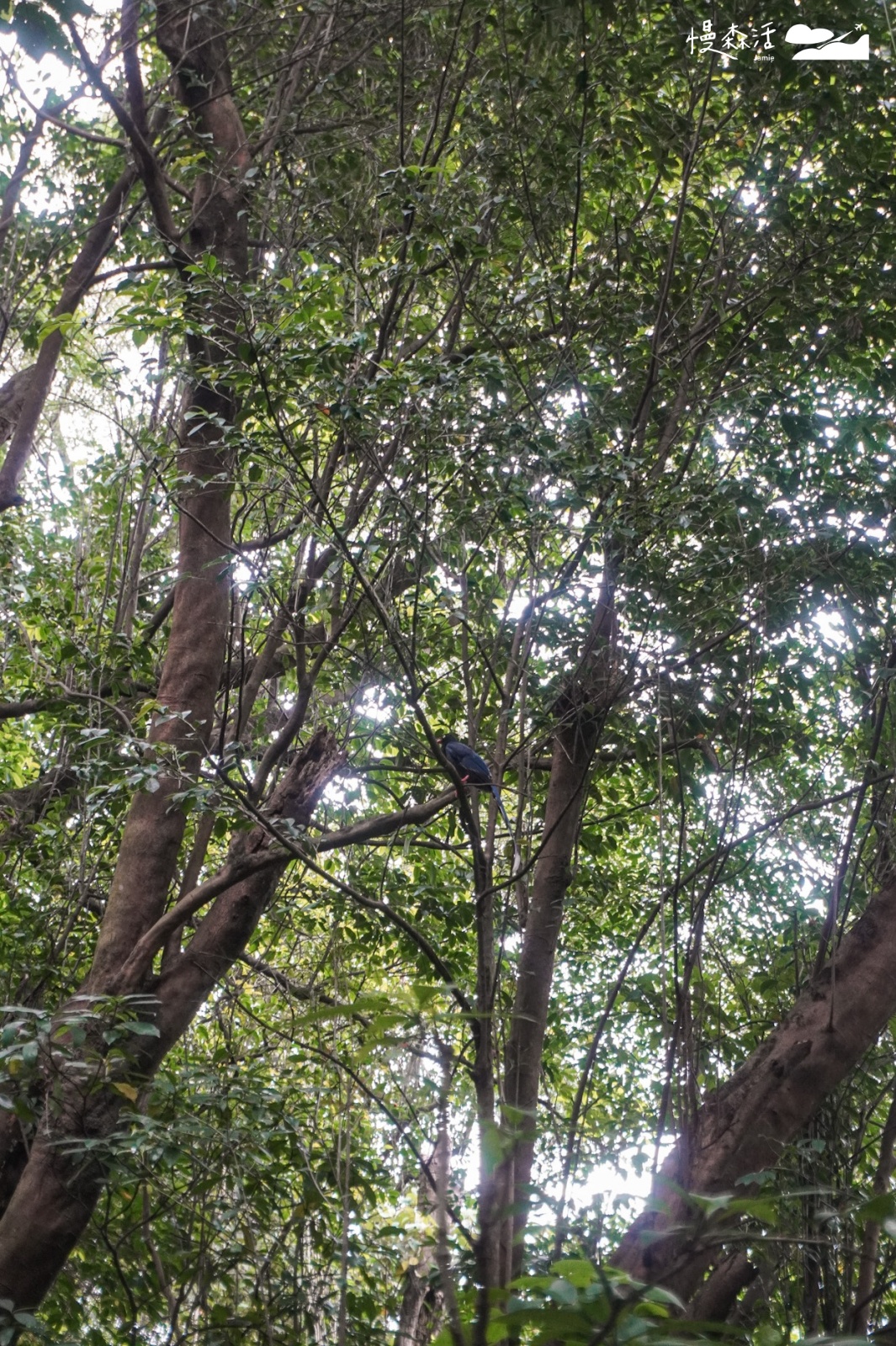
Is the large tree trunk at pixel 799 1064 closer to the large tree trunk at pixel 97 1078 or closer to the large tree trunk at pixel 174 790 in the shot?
the large tree trunk at pixel 97 1078

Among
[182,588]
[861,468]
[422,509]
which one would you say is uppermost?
[861,468]

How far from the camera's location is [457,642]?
4.32 metres

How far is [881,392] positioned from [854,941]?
2.27m

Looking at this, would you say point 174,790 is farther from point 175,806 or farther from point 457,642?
point 457,642

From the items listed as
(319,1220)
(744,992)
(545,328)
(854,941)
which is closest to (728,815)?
(854,941)

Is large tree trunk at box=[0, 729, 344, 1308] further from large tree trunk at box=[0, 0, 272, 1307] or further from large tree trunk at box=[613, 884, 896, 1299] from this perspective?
large tree trunk at box=[613, 884, 896, 1299]

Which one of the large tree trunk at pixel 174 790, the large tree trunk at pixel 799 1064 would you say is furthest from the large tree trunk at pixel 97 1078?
the large tree trunk at pixel 799 1064

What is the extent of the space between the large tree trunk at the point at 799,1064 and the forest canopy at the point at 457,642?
0.04ft

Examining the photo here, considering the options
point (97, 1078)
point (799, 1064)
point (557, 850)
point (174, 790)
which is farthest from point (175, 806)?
point (799, 1064)

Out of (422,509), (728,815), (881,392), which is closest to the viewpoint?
(728,815)

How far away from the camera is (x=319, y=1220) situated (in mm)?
3191

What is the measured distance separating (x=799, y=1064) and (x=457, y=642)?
2187mm

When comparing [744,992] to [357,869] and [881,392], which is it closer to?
[357,869]

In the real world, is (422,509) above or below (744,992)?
above
